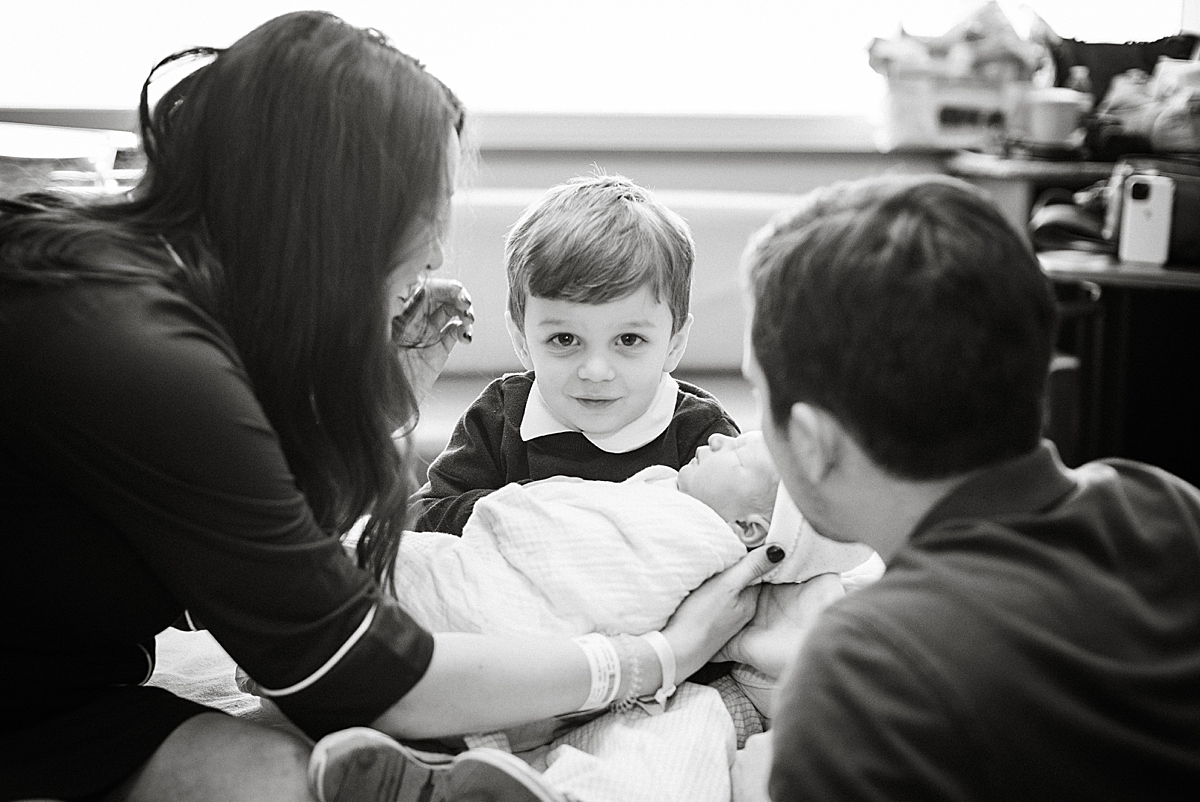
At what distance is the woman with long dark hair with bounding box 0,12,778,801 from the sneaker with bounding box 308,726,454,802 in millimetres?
44

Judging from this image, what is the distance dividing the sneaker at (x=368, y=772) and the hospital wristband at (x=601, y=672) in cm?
18

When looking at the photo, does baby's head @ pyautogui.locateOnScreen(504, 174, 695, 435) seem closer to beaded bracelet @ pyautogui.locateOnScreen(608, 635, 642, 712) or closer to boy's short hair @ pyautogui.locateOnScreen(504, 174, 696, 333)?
boy's short hair @ pyautogui.locateOnScreen(504, 174, 696, 333)

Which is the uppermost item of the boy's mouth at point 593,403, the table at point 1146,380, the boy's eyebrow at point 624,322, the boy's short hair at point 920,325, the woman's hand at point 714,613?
the boy's short hair at point 920,325

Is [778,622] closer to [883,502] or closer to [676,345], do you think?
[676,345]

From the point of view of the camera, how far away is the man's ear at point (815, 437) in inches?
35.9

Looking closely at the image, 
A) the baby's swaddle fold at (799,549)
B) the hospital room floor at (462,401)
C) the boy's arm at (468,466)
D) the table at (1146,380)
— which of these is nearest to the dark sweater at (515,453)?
the boy's arm at (468,466)

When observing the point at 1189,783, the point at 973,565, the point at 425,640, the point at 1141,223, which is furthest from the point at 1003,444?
the point at 1141,223

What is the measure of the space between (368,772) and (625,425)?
662 mm

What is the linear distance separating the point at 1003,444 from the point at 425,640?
57cm

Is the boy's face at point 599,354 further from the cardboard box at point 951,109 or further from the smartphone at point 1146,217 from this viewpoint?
the cardboard box at point 951,109

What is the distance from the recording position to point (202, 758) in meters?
1.20

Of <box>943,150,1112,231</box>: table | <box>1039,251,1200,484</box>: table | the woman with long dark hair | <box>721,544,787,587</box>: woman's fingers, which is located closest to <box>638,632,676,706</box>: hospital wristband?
the woman with long dark hair

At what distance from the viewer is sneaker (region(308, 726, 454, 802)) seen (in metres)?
1.08

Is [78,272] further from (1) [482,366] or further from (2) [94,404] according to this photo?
(1) [482,366]
